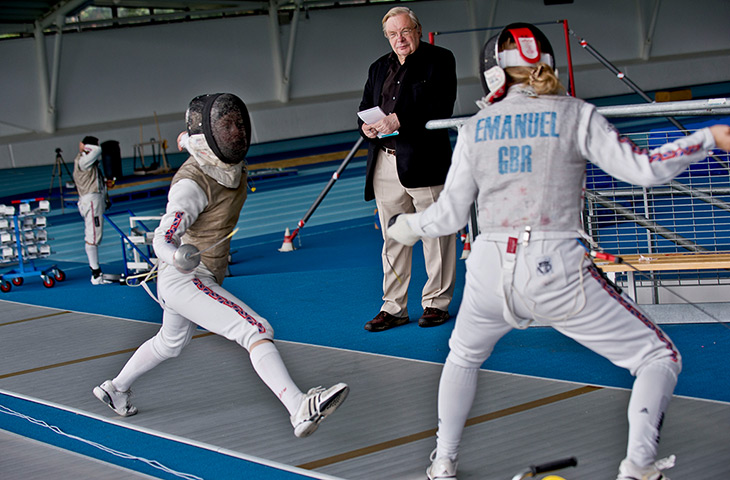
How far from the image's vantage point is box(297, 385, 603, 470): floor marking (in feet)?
9.66

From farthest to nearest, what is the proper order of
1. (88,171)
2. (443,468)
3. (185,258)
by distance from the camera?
(88,171), (185,258), (443,468)

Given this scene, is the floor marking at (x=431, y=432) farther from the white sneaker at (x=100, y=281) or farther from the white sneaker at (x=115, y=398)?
the white sneaker at (x=100, y=281)

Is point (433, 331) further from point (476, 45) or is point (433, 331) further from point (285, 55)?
point (476, 45)

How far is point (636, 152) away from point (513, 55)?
1.59 feet

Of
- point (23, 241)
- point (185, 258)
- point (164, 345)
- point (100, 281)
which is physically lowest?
point (100, 281)

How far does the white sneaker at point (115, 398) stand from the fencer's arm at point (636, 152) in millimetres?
2406

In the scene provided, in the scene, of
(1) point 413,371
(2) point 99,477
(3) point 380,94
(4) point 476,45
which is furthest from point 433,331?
(4) point 476,45

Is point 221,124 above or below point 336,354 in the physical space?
above

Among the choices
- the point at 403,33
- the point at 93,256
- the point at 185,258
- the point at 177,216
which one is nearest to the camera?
the point at 185,258

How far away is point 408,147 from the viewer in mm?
4434

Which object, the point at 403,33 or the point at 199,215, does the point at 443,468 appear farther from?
the point at 403,33

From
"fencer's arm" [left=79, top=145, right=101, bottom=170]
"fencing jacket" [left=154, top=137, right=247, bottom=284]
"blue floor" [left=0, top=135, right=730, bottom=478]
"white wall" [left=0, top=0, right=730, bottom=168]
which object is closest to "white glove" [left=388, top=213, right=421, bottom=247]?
"fencing jacket" [left=154, top=137, right=247, bottom=284]

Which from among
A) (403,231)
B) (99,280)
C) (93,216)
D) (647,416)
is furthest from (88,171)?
(647,416)

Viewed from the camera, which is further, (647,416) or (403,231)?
(403,231)
